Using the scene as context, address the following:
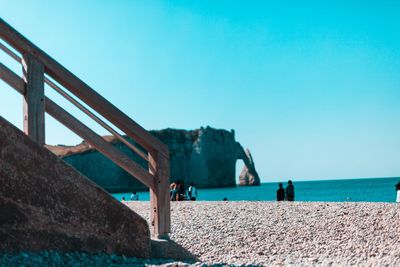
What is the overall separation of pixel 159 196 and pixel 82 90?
1649 millimetres

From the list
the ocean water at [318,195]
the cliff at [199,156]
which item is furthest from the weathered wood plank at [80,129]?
the cliff at [199,156]

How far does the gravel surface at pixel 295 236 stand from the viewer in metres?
9.01

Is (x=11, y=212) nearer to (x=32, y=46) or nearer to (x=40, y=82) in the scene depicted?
(x=40, y=82)

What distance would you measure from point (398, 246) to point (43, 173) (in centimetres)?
639

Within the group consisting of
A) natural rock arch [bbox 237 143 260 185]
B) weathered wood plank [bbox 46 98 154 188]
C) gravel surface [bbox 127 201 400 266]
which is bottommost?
gravel surface [bbox 127 201 400 266]

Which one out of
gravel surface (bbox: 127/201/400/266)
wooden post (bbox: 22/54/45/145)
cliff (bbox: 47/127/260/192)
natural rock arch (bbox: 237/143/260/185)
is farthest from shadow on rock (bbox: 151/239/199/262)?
natural rock arch (bbox: 237/143/260/185)

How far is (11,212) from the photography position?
227 inches

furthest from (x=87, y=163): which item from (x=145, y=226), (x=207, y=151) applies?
(x=145, y=226)

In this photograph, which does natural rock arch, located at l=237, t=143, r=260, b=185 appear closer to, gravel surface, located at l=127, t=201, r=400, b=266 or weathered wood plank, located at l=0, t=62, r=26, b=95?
gravel surface, located at l=127, t=201, r=400, b=266

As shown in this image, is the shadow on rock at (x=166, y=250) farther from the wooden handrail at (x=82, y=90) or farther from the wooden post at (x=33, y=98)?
the wooden post at (x=33, y=98)

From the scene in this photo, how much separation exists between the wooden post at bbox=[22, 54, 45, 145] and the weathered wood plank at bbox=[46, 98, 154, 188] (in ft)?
0.72

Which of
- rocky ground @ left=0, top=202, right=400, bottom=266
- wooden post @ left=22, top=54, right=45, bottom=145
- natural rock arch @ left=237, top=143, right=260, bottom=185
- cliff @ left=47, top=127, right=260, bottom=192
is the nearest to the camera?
wooden post @ left=22, top=54, right=45, bottom=145

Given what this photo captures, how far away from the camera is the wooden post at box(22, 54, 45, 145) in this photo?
19.5 ft

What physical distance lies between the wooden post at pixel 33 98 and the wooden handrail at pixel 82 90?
0.36 ft
